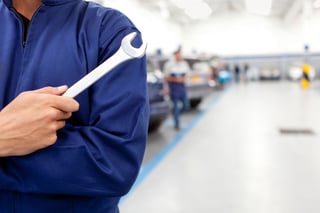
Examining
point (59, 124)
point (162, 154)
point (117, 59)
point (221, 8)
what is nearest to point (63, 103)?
point (59, 124)

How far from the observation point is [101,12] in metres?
0.99

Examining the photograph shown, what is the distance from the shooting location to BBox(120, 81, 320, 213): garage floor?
139 inches

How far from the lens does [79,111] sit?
917mm

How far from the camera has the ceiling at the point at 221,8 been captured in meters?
19.6

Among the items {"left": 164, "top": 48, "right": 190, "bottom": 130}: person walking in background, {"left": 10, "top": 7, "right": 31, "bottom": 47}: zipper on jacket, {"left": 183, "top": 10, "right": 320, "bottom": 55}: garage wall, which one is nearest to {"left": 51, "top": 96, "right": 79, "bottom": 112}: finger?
{"left": 10, "top": 7, "right": 31, "bottom": 47}: zipper on jacket

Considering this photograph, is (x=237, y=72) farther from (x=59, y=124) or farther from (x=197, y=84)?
(x=59, y=124)

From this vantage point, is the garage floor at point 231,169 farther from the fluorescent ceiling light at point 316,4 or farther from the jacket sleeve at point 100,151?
the fluorescent ceiling light at point 316,4

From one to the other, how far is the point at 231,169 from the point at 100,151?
13.0 feet

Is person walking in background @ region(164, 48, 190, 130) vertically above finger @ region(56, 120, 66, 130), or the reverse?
finger @ region(56, 120, 66, 130)

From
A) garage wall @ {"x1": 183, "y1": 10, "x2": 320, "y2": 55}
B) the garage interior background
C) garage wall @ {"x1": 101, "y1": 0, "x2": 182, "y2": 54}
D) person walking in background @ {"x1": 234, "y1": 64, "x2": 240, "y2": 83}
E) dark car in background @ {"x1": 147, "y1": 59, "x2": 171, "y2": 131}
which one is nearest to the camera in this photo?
dark car in background @ {"x1": 147, "y1": 59, "x2": 171, "y2": 131}

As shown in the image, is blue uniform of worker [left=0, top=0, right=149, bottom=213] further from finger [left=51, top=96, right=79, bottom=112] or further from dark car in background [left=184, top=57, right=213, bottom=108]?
dark car in background [left=184, top=57, right=213, bottom=108]

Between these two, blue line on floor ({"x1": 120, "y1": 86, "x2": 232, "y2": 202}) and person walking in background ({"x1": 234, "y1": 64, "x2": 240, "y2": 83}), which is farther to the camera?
person walking in background ({"x1": 234, "y1": 64, "x2": 240, "y2": 83})

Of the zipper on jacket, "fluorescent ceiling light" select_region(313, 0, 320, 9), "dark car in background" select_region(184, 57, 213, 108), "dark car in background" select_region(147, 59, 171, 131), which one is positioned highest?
the zipper on jacket

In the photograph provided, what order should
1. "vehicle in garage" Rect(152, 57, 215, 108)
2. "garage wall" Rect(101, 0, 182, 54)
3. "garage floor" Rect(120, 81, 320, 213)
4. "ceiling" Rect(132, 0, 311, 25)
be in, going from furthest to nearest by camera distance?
1. "ceiling" Rect(132, 0, 311, 25)
2. "garage wall" Rect(101, 0, 182, 54)
3. "vehicle in garage" Rect(152, 57, 215, 108)
4. "garage floor" Rect(120, 81, 320, 213)
